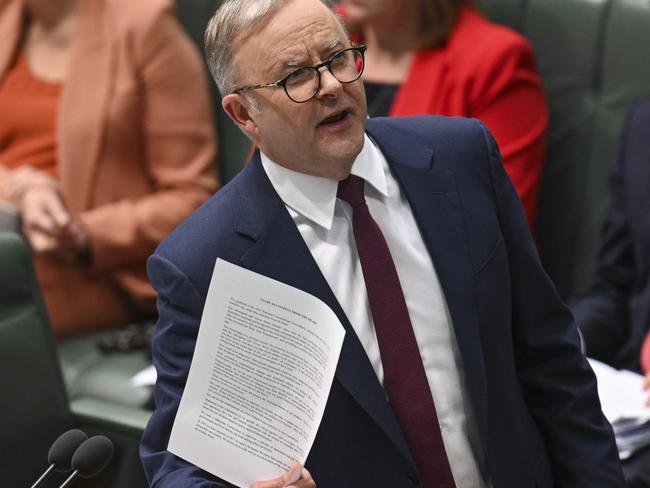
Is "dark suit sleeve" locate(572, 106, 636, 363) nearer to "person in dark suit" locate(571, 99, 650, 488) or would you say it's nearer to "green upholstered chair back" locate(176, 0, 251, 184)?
"person in dark suit" locate(571, 99, 650, 488)

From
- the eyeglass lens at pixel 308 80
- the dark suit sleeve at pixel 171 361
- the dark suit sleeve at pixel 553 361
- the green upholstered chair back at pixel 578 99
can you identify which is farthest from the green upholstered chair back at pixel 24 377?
the green upholstered chair back at pixel 578 99

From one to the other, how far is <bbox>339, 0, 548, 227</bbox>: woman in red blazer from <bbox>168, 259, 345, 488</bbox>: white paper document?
118cm

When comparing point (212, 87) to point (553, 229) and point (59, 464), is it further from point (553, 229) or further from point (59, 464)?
point (59, 464)

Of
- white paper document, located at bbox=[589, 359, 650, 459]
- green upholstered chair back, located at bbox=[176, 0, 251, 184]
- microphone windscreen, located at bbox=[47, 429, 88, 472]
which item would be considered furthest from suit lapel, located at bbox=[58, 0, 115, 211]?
microphone windscreen, located at bbox=[47, 429, 88, 472]

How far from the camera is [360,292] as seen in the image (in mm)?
1330

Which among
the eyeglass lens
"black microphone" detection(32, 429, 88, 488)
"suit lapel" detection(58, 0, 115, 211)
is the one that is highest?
the eyeglass lens

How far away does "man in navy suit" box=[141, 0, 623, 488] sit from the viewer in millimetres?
1263

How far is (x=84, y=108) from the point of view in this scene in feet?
8.42

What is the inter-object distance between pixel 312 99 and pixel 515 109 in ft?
3.80

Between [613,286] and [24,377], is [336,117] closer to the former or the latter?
[24,377]

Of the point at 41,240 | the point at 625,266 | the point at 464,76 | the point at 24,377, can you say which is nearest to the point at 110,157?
the point at 41,240

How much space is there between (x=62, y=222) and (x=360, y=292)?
134cm

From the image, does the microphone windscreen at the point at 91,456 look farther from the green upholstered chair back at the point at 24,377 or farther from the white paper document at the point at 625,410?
the white paper document at the point at 625,410

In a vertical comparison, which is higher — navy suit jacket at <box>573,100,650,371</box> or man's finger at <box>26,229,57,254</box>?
navy suit jacket at <box>573,100,650,371</box>
